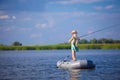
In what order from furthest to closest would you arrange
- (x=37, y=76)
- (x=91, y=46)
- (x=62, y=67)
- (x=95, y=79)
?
(x=91, y=46) → (x=62, y=67) → (x=37, y=76) → (x=95, y=79)

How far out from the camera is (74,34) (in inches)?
728

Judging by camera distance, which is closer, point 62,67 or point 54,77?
point 54,77

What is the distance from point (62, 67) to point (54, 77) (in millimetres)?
4351

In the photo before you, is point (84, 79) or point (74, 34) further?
point (74, 34)

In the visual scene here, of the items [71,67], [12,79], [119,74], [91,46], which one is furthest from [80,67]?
[91,46]

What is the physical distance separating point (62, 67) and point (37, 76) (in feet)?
13.0

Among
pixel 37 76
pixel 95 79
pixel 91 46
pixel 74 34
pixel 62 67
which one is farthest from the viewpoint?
pixel 91 46

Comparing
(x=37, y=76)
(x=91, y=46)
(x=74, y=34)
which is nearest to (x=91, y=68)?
(x=74, y=34)

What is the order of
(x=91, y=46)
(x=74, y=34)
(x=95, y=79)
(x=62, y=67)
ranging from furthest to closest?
(x=91, y=46) < (x=62, y=67) < (x=74, y=34) < (x=95, y=79)

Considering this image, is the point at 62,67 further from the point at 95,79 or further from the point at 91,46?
the point at 91,46

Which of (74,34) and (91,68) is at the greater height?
(74,34)

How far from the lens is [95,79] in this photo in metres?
14.6

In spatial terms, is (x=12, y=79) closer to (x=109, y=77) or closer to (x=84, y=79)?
(x=84, y=79)

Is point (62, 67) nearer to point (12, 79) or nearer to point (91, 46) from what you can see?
point (12, 79)
